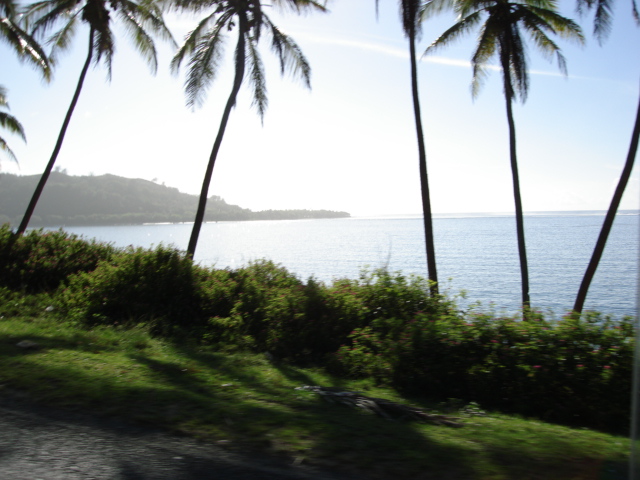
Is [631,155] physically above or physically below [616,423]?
above

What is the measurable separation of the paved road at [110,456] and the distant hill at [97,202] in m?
53.3

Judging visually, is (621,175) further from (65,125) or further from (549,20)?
(65,125)

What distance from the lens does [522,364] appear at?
6.80 m

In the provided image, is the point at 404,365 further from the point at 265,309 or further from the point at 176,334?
the point at 176,334

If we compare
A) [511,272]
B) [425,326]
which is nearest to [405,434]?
[425,326]

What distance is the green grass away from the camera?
3.76m

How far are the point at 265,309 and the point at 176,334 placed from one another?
185cm

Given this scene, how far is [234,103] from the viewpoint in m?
17.4

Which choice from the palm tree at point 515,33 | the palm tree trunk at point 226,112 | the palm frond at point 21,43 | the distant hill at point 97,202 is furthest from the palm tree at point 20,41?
the distant hill at point 97,202

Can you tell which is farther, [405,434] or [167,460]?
[405,434]

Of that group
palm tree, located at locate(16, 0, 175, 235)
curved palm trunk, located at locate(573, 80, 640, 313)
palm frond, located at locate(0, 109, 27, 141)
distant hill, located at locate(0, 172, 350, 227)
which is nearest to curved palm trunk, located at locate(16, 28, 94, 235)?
palm tree, located at locate(16, 0, 175, 235)

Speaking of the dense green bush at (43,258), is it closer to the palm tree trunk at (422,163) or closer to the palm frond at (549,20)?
the palm tree trunk at (422,163)

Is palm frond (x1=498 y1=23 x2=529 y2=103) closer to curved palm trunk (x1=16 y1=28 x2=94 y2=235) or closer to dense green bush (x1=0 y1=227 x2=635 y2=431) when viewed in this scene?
dense green bush (x1=0 y1=227 x2=635 y2=431)

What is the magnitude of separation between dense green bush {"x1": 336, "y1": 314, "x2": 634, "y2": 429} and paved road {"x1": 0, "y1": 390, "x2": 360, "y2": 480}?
160 inches
